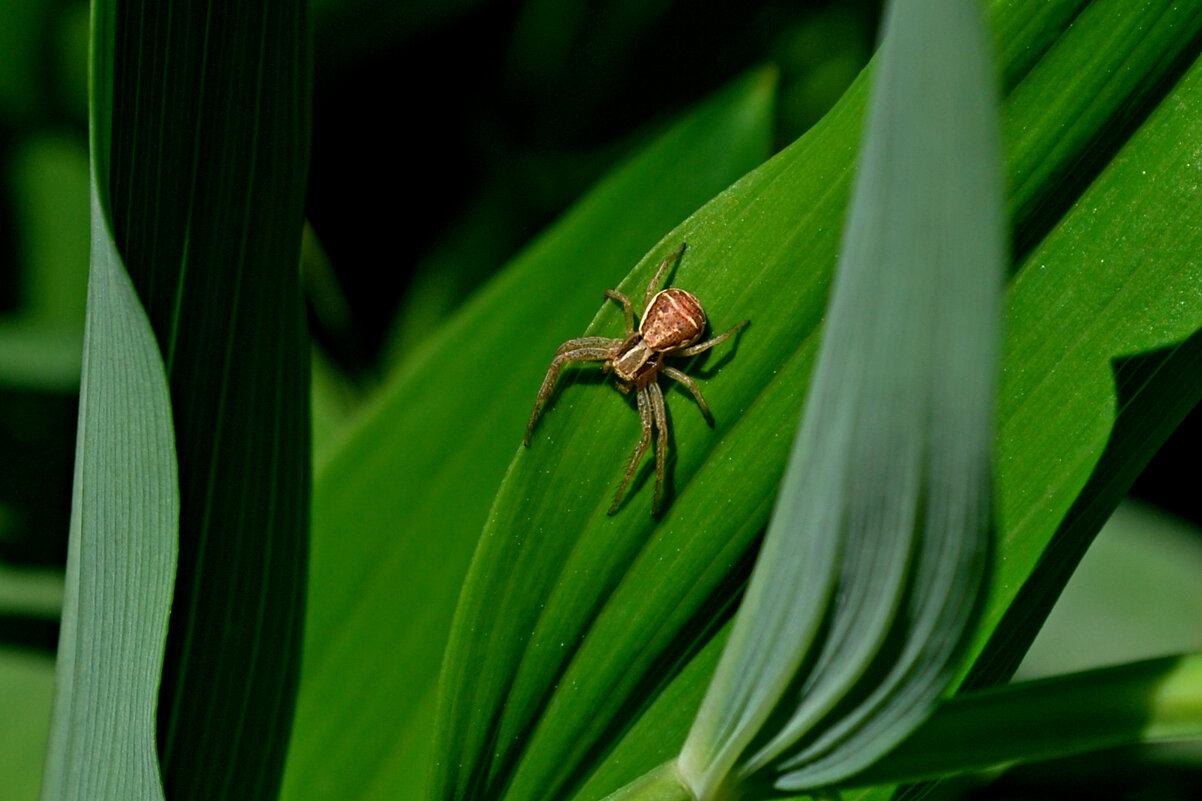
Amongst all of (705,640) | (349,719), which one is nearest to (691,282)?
(705,640)

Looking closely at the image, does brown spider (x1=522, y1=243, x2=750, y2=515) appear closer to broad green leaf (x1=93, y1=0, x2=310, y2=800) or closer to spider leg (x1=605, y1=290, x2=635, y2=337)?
spider leg (x1=605, y1=290, x2=635, y2=337)

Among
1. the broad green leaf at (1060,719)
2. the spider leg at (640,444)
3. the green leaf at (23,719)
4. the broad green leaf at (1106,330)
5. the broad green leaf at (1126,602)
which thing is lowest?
the green leaf at (23,719)

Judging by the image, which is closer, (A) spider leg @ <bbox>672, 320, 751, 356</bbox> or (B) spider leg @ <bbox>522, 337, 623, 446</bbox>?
(A) spider leg @ <bbox>672, 320, 751, 356</bbox>

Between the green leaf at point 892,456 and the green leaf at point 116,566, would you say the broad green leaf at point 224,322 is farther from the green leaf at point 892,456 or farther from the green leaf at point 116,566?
A: the green leaf at point 892,456

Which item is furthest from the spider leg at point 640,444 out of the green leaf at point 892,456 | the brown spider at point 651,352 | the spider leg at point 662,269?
the green leaf at point 892,456

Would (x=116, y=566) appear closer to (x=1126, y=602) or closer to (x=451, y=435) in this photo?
(x=451, y=435)

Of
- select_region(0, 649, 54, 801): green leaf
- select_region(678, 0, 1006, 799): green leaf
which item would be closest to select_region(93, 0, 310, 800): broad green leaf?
select_region(678, 0, 1006, 799): green leaf

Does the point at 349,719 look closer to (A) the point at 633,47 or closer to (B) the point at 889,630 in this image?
(B) the point at 889,630
